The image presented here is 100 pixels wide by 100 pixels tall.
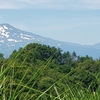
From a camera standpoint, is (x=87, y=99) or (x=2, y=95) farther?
(x=87, y=99)

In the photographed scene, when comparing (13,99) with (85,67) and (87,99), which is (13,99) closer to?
(87,99)

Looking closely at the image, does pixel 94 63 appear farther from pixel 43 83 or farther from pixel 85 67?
pixel 43 83

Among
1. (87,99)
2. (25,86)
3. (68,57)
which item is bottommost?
(68,57)

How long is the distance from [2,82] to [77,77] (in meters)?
62.9

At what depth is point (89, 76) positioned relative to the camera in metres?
68.6

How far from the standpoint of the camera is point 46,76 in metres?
59.3

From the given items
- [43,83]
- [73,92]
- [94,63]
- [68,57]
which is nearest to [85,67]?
[94,63]

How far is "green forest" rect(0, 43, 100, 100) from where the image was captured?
301 centimetres

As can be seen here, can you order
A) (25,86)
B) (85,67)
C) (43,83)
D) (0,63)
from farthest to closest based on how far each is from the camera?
(85,67)
(43,83)
(0,63)
(25,86)

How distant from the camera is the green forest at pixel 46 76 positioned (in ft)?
9.88

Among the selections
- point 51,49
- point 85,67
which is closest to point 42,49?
point 51,49

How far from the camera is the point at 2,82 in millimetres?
3057

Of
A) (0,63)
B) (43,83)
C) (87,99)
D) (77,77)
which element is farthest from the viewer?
(77,77)

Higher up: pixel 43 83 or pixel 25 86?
pixel 25 86
